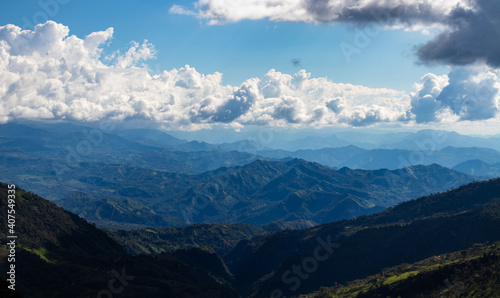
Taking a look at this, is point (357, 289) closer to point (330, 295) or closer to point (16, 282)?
point (330, 295)

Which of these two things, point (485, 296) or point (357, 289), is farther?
point (357, 289)

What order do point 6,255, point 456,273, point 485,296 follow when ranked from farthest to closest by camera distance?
point 6,255, point 456,273, point 485,296

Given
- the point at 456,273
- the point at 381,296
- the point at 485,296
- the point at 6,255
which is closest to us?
the point at 485,296

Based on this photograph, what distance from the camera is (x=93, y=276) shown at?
618ft

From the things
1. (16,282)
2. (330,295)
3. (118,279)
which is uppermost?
(16,282)

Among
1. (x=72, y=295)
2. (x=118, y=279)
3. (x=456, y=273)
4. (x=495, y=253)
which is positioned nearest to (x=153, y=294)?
(x=118, y=279)

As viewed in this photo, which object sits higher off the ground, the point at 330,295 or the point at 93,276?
the point at 93,276

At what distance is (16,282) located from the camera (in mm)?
165125

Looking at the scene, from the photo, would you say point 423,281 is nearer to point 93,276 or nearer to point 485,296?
point 485,296

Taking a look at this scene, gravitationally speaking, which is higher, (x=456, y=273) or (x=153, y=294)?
(x=456, y=273)

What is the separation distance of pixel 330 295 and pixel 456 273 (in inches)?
2797

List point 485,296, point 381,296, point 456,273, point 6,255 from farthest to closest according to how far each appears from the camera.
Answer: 1. point 6,255
2. point 381,296
3. point 456,273
4. point 485,296

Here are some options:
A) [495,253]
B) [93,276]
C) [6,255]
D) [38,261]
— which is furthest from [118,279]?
[495,253]

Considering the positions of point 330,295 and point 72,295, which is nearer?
point 72,295
